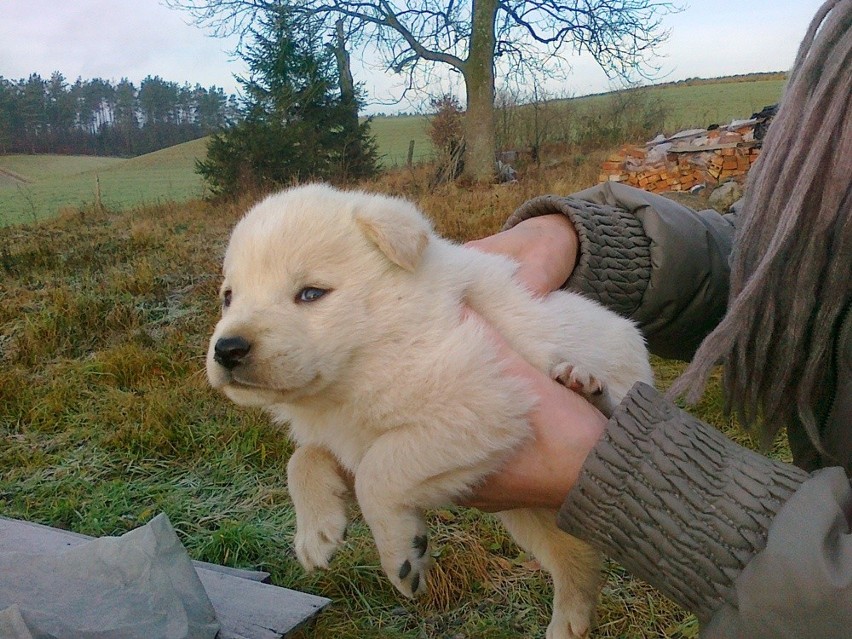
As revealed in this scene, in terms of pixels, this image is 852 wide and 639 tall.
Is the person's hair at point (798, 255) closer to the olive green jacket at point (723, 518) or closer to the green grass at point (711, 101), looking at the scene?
the olive green jacket at point (723, 518)

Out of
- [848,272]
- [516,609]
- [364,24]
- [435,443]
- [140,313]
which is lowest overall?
[516,609]

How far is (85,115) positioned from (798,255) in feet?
20.8

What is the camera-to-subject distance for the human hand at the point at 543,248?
7.59 feet

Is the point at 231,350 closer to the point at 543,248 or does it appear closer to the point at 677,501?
the point at 677,501

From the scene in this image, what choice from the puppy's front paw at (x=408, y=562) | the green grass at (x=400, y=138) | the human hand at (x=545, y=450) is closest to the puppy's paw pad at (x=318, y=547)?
the puppy's front paw at (x=408, y=562)

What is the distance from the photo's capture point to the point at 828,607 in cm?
124

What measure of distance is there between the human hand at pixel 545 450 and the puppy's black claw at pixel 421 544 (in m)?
0.15

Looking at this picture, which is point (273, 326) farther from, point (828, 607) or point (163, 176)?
point (163, 176)

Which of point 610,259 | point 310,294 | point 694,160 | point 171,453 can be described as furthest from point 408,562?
point 694,160

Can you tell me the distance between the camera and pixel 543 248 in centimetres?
239

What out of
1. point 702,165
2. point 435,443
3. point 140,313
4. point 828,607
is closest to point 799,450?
point 828,607

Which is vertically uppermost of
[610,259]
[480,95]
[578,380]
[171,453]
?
[480,95]

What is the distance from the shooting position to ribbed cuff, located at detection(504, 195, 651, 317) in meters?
2.39

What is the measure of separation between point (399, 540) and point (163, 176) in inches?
302
